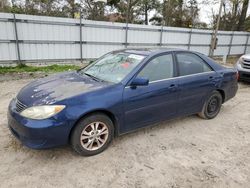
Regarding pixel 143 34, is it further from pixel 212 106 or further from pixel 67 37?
pixel 212 106

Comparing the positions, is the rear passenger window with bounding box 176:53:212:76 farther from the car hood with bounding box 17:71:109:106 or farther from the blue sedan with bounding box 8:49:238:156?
the car hood with bounding box 17:71:109:106

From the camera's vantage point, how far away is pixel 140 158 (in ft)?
10.0

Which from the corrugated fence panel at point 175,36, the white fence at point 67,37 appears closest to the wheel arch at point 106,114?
the white fence at point 67,37

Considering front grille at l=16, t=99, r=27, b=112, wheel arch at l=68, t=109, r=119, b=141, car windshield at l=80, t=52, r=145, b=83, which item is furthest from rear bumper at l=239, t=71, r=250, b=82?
front grille at l=16, t=99, r=27, b=112

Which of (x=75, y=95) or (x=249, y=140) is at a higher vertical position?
(x=75, y=95)

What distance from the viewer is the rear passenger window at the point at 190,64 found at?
3846 mm

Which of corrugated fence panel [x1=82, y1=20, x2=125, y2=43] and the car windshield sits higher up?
corrugated fence panel [x1=82, y1=20, x2=125, y2=43]

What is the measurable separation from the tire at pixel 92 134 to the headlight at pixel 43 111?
1.11 ft

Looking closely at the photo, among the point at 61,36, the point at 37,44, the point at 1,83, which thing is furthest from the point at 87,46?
the point at 1,83

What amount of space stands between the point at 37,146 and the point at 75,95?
78 centimetres

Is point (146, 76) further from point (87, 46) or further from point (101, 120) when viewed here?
point (87, 46)

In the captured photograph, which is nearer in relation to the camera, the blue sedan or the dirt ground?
the dirt ground

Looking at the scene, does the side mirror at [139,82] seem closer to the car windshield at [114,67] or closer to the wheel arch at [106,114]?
the car windshield at [114,67]

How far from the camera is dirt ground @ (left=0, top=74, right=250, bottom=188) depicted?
8.50 feet
